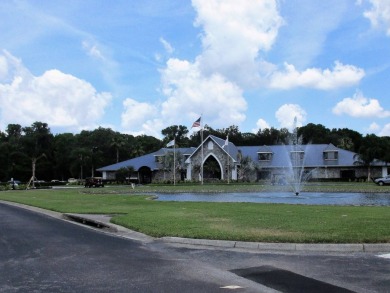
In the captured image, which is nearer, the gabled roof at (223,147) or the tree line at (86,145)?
the gabled roof at (223,147)

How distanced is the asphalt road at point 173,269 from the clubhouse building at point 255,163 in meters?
57.7

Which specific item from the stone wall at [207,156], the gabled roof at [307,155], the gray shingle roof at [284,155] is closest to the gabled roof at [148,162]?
the gray shingle roof at [284,155]

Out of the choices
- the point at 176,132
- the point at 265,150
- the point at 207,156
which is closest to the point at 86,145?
the point at 176,132

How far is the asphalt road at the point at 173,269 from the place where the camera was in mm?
7031

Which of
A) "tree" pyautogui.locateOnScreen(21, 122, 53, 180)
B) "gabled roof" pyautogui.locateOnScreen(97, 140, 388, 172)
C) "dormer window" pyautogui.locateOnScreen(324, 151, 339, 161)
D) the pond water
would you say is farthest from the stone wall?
"tree" pyautogui.locateOnScreen(21, 122, 53, 180)

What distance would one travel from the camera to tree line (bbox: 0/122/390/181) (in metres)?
103

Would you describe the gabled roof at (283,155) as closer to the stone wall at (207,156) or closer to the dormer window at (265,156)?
the dormer window at (265,156)

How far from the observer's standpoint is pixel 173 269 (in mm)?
8406

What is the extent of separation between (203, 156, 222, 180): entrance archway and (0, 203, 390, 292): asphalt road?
62.9 meters

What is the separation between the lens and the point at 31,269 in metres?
8.42

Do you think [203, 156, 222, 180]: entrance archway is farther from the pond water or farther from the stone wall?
the pond water

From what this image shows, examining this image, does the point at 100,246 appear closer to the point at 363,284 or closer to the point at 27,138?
the point at 363,284

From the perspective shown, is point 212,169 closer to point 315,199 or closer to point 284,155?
point 284,155

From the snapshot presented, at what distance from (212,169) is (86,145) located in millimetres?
49140
